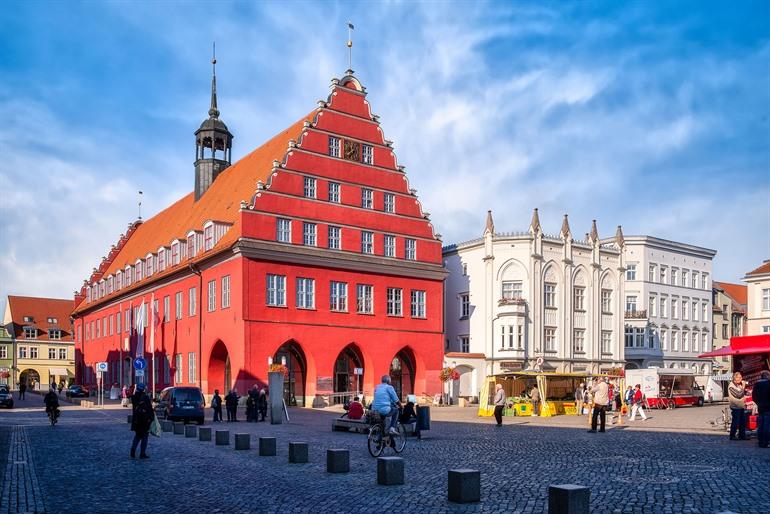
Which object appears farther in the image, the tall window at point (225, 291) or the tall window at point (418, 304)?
the tall window at point (418, 304)

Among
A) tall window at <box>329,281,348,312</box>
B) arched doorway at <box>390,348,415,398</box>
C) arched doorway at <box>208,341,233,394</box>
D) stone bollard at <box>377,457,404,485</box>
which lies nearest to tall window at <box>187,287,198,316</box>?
arched doorway at <box>208,341,233,394</box>

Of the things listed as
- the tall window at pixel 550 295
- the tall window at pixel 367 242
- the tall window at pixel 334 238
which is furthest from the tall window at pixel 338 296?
the tall window at pixel 550 295

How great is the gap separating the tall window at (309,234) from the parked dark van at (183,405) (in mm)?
16378

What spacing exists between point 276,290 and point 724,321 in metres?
54.4

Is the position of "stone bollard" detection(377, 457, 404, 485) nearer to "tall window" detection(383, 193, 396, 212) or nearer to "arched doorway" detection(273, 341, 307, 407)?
"arched doorway" detection(273, 341, 307, 407)

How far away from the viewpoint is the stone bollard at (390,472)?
44.3 ft

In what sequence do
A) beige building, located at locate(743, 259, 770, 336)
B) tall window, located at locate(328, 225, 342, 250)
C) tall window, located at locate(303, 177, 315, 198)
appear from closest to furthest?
tall window, located at locate(303, 177, 315, 198), tall window, located at locate(328, 225, 342, 250), beige building, located at locate(743, 259, 770, 336)

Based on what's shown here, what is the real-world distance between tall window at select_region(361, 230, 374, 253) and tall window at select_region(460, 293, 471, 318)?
14.9 meters

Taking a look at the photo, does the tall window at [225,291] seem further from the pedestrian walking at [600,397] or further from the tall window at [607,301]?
the tall window at [607,301]

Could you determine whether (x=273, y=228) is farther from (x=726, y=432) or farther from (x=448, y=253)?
(x=726, y=432)

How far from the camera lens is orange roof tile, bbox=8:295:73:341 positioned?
357 ft

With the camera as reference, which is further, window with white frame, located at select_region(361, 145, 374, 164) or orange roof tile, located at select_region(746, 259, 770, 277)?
orange roof tile, located at select_region(746, 259, 770, 277)

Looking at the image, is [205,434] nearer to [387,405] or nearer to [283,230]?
[387,405]

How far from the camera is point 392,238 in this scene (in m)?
53.2
